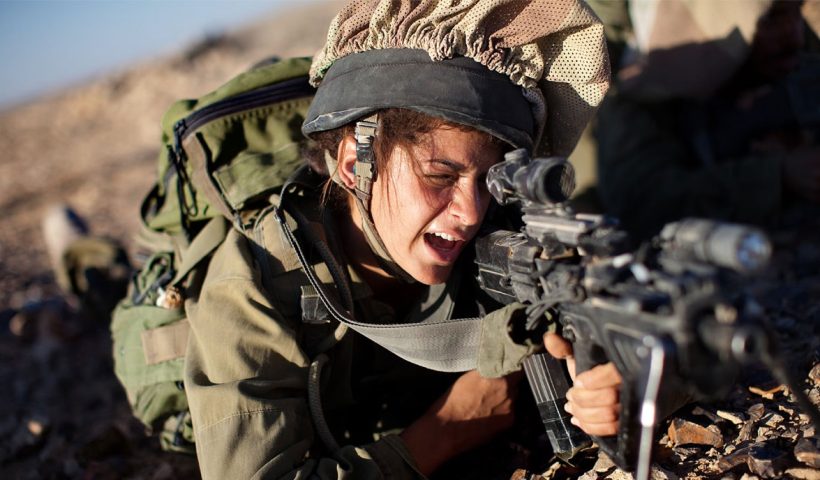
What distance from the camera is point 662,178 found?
5.42 metres

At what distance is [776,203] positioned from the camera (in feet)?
16.9

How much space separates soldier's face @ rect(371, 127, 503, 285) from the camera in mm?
2723

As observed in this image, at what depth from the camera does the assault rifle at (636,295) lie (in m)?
1.69

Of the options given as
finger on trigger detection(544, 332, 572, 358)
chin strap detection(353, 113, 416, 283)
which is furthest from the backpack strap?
finger on trigger detection(544, 332, 572, 358)

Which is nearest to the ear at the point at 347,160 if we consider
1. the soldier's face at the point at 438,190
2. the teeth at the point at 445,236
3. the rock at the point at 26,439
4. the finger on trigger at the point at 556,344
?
the soldier's face at the point at 438,190

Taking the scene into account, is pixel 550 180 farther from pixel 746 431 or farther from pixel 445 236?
pixel 746 431

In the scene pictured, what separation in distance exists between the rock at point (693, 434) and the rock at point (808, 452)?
302 millimetres

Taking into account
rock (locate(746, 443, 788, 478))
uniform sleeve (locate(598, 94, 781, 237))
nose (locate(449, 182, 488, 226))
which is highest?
nose (locate(449, 182, 488, 226))

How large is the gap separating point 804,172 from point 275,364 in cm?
403

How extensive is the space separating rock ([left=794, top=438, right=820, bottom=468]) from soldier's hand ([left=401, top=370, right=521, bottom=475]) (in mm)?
1131

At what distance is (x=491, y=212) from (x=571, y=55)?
715 mm

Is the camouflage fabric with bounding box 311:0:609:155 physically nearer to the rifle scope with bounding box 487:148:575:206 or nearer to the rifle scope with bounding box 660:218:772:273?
the rifle scope with bounding box 487:148:575:206

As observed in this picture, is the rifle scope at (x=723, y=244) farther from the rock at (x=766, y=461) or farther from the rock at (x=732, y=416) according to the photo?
the rock at (x=732, y=416)

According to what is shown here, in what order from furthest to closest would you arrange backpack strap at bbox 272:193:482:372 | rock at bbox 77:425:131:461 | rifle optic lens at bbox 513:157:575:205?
1. rock at bbox 77:425:131:461
2. backpack strap at bbox 272:193:482:372
3. rifle optic lens at bbox 513:157:575:205
